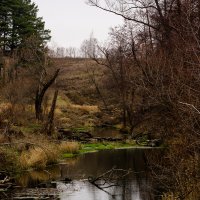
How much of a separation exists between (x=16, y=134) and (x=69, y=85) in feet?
154

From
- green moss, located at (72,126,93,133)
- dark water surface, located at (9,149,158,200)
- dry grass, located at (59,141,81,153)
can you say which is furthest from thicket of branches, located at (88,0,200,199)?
green moss, located at (72,126,93,133)

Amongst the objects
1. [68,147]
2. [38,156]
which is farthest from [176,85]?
[68,147]

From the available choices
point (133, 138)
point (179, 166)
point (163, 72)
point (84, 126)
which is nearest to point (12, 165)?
point (163, 72)

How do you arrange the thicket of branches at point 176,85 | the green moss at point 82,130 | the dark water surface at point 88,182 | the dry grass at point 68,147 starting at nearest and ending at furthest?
the thicket of branches at point 176,85, the dark water surface at point 88,182, the dry grass at point 68,147, the green moss at point 82,130

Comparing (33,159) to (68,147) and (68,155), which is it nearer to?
(68,155)

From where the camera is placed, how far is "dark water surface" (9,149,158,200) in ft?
58.6

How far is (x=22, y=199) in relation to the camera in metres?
17.1

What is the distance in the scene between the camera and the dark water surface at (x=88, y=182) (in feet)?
58.6

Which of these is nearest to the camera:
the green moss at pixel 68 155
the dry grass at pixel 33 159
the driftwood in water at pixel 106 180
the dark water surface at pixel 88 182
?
the dark water surface at pixel 88 182

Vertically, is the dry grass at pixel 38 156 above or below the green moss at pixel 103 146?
above

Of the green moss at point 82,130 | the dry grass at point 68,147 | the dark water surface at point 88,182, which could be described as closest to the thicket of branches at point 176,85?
the dark water surface at point 88,182

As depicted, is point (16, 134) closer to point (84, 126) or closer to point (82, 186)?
point (82, 186)

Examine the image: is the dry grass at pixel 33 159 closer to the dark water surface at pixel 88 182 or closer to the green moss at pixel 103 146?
the dark water surface at pixel 88 182

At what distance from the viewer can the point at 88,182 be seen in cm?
2044
